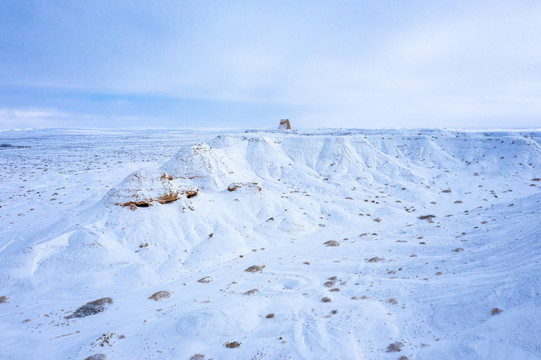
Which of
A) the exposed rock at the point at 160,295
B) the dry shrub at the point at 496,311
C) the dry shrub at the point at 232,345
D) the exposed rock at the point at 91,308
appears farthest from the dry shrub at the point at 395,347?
the exposed rock at the point at 91,308

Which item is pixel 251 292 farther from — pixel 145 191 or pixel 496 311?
pixel 145 191

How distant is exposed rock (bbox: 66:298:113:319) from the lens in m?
7.58

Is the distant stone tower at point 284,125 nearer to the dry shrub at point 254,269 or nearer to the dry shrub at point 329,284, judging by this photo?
the dry shrub at point 254,269

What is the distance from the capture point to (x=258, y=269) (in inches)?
401

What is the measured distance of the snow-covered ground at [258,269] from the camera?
594 cm

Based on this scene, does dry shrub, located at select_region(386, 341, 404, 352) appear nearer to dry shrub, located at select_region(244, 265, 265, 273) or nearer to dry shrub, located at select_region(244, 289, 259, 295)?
dry shrub, located at select_region(244, 289, 259, 295)

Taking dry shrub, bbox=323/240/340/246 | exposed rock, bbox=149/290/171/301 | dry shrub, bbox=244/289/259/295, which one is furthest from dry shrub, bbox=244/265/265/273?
dry shrub, bbox=323/240/340/246

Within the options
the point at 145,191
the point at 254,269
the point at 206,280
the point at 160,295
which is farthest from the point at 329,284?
the point at 145,191

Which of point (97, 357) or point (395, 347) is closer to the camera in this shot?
point (395, 347)

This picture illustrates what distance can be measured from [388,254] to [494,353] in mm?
5875

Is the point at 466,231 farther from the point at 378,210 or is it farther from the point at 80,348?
the point at 80,348

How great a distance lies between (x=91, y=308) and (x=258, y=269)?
5.13 m

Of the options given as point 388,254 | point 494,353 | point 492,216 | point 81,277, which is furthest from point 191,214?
point 492,216

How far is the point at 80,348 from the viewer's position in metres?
6.06
